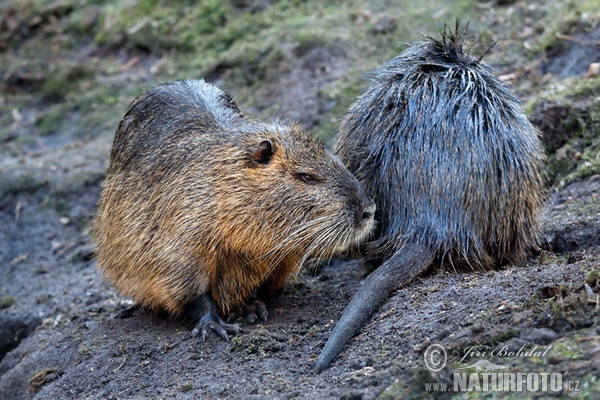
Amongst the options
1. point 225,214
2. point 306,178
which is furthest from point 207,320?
point 306,178

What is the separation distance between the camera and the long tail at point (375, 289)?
361 cm

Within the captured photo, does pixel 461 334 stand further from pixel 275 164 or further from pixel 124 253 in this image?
pixel 124 253

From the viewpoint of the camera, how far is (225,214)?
430 cm

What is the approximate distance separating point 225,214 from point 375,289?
90cm

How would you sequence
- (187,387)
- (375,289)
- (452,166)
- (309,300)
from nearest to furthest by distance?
(187,387) < (375,289) < (452,166) < (309,300)

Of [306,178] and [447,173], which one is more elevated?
[447,173]

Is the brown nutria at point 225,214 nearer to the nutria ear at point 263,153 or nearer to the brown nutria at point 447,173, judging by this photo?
the nutria ear at point 263,153

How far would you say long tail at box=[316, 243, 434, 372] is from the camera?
3613 millimetres

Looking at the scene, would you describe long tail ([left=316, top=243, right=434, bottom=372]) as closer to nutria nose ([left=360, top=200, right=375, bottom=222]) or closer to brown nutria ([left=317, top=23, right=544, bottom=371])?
brown nutria ([left=317, top=23, right=544, bottom=371])

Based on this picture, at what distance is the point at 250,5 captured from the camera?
28.9 ft

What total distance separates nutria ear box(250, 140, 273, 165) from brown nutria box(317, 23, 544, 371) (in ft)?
1.67

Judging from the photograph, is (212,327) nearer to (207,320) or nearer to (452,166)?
(207,320)

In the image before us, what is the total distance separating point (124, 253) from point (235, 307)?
0.70 m

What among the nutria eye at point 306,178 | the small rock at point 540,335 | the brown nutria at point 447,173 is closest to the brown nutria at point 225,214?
the nutria eye at point 306,178
